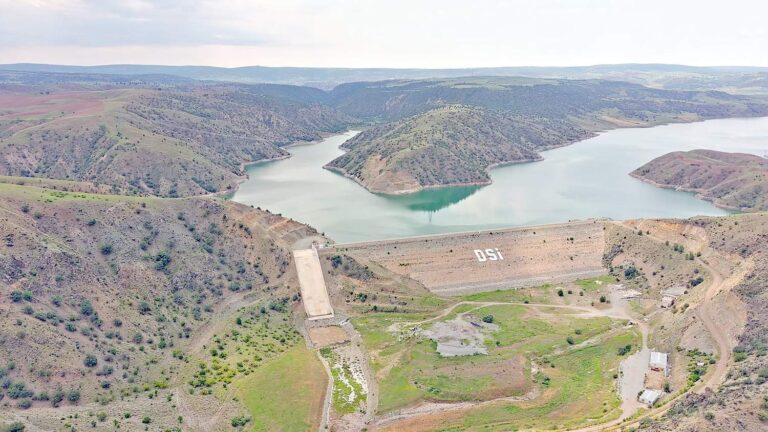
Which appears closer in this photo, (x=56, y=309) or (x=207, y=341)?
(x=56, y=309)

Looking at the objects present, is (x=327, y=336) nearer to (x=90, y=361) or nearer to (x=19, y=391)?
(x=90, y=361)

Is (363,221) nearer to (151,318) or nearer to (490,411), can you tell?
(151,318)

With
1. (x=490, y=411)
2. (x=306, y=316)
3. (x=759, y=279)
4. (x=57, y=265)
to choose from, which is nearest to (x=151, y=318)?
(x=57, y=265)

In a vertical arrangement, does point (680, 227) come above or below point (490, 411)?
above

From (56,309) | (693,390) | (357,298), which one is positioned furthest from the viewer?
(357,298)

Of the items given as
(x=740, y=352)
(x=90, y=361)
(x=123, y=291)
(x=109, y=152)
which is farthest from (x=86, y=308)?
(x=109, y=152)

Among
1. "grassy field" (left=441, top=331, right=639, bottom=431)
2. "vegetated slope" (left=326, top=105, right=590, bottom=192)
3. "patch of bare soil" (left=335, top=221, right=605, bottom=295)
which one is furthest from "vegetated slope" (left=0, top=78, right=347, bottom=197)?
"grassy field" (left=441, top=331, right=639, bottom=431)
